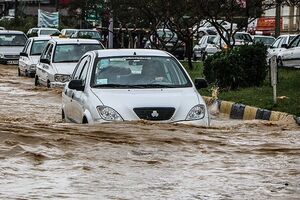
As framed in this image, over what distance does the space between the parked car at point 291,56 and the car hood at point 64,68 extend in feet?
28.0

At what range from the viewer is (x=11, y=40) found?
34.5 m

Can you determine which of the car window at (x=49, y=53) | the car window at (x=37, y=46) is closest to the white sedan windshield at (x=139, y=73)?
the car window at (x=49, y=53)

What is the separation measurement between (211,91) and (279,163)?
9.43m

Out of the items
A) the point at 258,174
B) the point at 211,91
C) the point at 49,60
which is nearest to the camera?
the point at 258,174

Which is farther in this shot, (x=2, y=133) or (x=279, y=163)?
(x=2, y=133)

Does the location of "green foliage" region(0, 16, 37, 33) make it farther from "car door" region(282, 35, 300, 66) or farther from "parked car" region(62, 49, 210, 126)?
"parked car" region(62, 49, 210, 126)

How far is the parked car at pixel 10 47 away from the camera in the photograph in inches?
1347

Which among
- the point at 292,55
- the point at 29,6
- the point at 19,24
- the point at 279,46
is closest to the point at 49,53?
the point at 292,55

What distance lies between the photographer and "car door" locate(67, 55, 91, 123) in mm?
11585

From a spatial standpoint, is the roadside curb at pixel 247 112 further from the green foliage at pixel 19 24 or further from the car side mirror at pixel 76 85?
the green foliage at pixel 19 24

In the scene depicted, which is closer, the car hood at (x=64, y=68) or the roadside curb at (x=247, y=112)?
the roadside curb at (x=247, y=112)

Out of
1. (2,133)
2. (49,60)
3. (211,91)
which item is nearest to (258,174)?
(2,133)

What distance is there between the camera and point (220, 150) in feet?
Result: 33.1

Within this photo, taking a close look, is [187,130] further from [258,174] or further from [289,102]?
[289,102]
